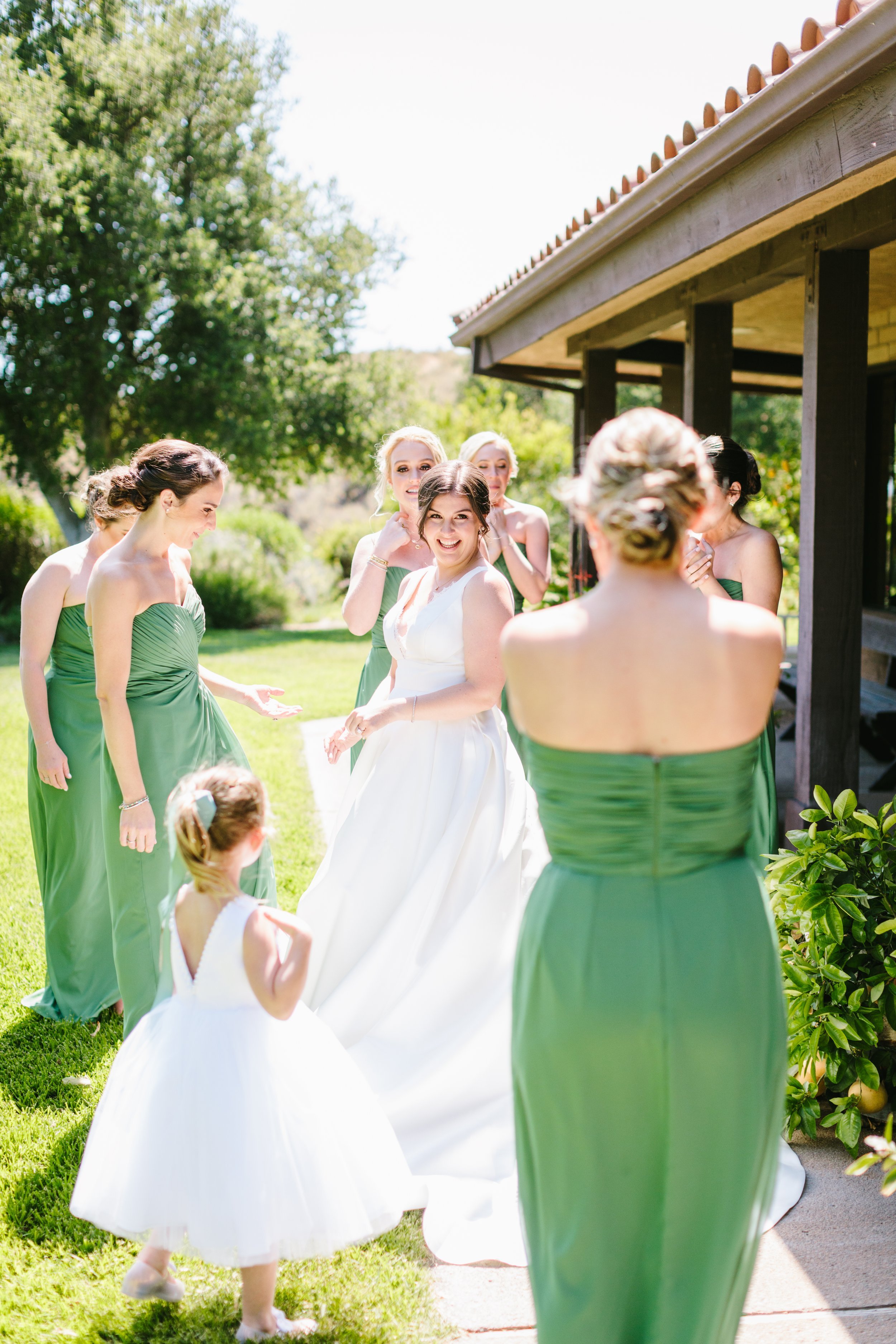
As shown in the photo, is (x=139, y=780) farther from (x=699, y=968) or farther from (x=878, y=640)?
(x=878, y=640)

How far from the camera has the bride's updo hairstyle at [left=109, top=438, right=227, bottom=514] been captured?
123 inches

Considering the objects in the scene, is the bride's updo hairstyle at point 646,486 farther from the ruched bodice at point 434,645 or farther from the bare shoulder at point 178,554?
the bare shoulder at point 178,554

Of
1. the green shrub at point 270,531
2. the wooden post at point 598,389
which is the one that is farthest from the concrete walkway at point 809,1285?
the green shrub at point 270,531

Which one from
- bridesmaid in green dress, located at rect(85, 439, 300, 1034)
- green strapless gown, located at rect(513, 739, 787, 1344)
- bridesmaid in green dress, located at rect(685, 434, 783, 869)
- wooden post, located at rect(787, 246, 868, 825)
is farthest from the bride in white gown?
wooden post, located at rect(787, 246, 868, 825)

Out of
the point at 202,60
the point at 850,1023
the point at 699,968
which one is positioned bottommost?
the point at 850,1023

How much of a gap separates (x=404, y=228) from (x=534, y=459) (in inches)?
247

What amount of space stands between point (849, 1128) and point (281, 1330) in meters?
1.66

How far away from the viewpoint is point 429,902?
11.4 feet

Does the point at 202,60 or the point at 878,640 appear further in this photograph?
the point at 202,60

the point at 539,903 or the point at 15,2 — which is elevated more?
the point at 15,2

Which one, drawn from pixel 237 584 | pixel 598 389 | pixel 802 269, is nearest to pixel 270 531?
pixel 237 584

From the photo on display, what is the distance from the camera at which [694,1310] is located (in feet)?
5.82

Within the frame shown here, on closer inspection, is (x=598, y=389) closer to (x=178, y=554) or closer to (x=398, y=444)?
(x=398, y=444)

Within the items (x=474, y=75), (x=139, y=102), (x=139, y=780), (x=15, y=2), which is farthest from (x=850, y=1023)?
(x=15, y=2)
